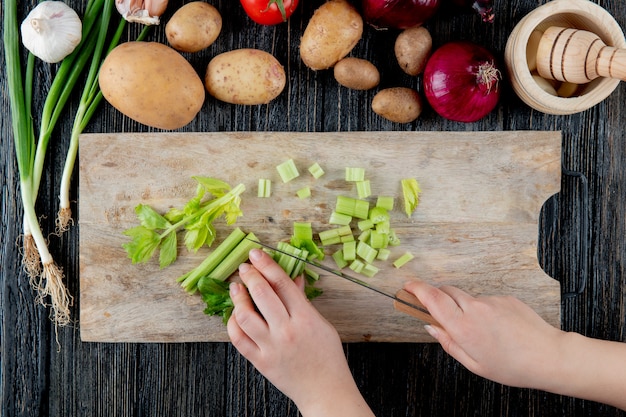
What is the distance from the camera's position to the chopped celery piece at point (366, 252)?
3.81 feet

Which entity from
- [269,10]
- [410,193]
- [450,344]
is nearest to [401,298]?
[450,344]

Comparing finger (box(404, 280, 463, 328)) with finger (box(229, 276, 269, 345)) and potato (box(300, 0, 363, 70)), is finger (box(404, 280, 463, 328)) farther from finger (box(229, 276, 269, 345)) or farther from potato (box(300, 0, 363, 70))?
potato (box(300, 0, 363, 70))

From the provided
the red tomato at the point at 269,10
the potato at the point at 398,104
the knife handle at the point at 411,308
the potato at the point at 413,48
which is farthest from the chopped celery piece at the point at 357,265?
the red tomato at the point at 269,10

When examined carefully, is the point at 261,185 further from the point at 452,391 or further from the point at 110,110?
the point at 452,391

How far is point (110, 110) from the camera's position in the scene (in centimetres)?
123

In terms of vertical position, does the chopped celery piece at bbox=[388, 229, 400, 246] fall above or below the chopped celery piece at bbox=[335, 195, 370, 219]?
below

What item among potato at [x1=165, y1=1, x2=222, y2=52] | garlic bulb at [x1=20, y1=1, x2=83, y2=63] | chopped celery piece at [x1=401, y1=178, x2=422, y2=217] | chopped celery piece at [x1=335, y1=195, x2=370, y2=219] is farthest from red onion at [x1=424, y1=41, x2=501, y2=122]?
garlic bulb at [x1=20, y1=1, x2=83, y2=63]

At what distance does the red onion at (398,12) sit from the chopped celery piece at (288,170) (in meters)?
0.38

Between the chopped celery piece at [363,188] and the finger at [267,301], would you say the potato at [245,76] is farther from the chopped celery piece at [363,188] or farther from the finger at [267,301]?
the finger at [267,301]

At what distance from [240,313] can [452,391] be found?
1.91 ft

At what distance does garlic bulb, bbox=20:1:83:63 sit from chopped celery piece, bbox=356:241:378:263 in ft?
2.73

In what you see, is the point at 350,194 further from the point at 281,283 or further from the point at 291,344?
the point at 291,344

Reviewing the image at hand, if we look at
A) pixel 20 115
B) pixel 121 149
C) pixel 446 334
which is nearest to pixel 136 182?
pixel 121 149

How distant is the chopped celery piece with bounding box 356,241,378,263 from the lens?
3.81ft
